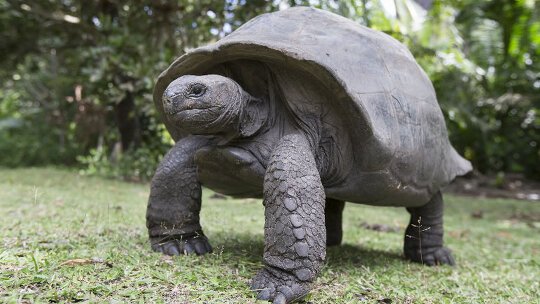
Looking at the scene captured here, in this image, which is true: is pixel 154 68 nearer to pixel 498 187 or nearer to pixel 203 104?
pixel 203 104

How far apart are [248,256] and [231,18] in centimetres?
435

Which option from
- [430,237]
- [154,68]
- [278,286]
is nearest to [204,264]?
[278,286]

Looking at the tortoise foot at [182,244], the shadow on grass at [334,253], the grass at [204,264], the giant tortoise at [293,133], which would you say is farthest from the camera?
the shadow on grass at [334,253]

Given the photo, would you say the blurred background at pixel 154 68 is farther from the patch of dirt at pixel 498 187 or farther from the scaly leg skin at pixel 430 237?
the scaly leg skin at pixel 430 237

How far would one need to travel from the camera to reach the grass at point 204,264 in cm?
180

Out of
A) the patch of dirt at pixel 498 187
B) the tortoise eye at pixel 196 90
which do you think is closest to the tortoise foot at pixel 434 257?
the tortoise eye at pixel 196 90

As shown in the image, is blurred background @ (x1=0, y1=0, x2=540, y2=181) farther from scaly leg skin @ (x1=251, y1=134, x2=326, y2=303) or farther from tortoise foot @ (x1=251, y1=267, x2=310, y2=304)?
tortoise foot @ (x1=251, y1=267, x2=310, y2=304)

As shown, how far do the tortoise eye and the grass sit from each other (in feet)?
2.43

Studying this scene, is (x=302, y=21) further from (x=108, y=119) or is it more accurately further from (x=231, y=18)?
(x=108, y=119)

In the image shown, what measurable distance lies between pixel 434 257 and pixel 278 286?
65.8 inches

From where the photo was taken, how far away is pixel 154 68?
6.18m

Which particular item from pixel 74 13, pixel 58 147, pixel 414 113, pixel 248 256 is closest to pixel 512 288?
pixel 414 113

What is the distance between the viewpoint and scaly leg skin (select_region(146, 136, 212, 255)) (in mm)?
2492

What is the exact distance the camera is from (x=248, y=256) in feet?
8.38
